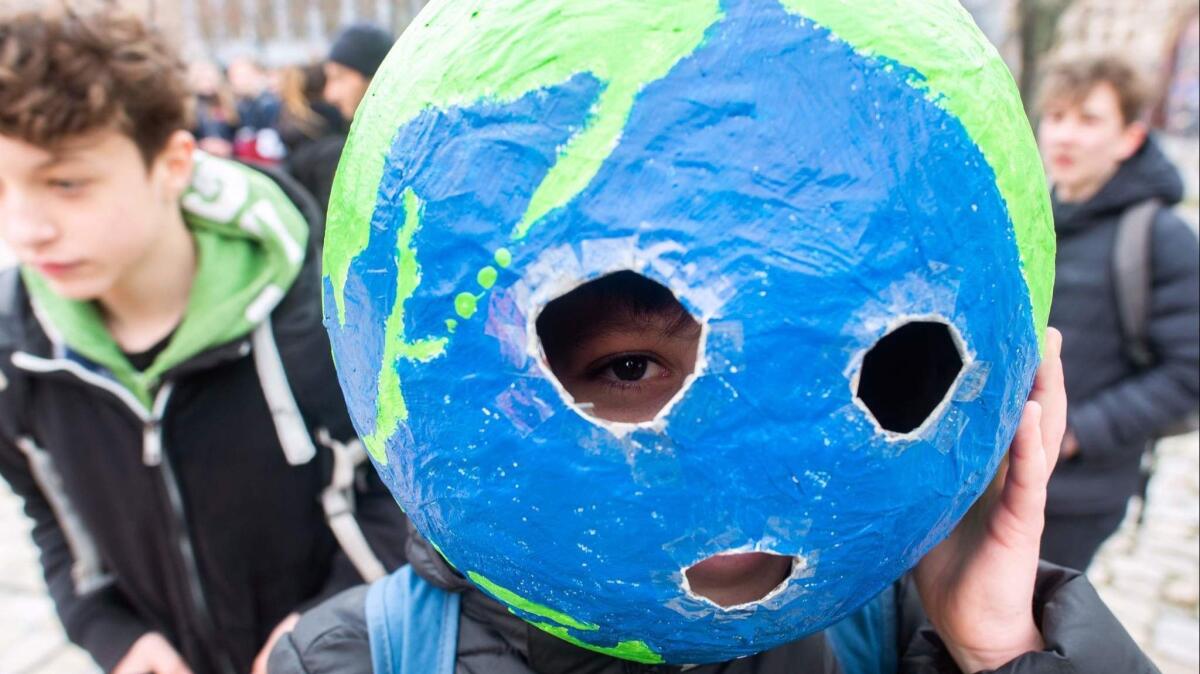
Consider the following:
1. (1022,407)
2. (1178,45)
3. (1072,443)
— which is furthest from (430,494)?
(1178,45)

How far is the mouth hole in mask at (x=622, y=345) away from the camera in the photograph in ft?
3.33

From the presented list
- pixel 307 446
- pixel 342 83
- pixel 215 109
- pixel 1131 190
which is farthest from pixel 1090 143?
pixel 215 109

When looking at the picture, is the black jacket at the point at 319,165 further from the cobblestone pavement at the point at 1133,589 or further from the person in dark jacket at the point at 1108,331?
the person in dark jacket at the point at 1108,331

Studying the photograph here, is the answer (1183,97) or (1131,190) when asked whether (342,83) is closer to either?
(1131,190)

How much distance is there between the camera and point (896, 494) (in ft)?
3.07

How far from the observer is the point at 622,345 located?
104cm

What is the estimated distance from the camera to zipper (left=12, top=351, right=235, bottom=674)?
1902 millimetres


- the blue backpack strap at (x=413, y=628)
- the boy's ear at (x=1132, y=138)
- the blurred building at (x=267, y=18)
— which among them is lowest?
the blurred building at (x=267, y=18)

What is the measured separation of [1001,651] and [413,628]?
791 millimetres

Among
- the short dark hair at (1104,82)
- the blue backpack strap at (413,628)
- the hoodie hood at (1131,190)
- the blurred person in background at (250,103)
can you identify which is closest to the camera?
the blue backpack strap at (413,628)

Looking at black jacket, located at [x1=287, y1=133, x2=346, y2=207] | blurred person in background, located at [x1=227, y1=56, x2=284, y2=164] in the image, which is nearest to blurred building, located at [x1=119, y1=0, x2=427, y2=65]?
blurred person in background, located at [x1=227, y1=56, x2=284, y2=164]

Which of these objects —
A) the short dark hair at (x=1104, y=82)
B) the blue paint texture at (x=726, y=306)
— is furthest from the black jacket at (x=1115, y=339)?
the blue paint texture at (x=726, y=306)

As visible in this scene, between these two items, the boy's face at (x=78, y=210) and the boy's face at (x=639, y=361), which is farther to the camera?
the boy's face at (x=78, y=210)

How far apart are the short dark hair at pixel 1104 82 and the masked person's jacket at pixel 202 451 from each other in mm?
2570
